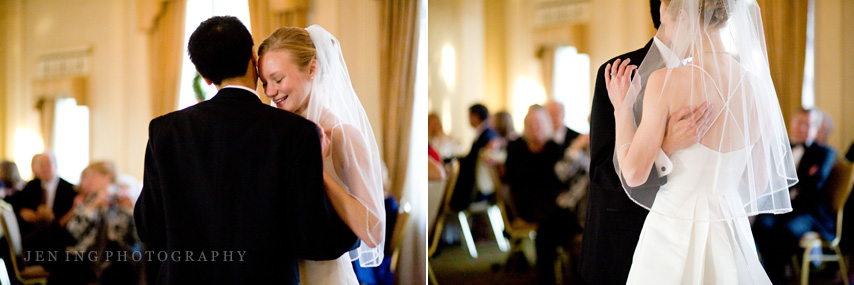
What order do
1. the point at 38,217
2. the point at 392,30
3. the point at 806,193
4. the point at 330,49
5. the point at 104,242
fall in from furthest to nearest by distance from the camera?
the point at 38,217 < the point at 104,242 < the point at 392,30 < the point at 806,193 < the point at 330,49

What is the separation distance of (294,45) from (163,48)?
9.25 feet

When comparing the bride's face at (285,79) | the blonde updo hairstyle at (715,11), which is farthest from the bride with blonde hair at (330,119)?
the blonde updo hairstyle at (715,11)

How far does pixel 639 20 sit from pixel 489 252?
1433mm

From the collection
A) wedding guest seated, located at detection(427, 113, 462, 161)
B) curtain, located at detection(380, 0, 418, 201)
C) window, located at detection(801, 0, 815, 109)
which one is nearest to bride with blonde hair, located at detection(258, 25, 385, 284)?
curtain, located at detection(380, 0, 418, 201)

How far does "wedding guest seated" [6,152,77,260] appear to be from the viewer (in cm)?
429

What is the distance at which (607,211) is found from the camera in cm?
228

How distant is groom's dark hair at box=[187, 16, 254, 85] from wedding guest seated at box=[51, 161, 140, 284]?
2840 mm

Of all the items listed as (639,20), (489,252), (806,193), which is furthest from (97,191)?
(806,193)

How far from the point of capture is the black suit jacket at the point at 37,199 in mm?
4355

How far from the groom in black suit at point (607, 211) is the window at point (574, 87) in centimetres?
79

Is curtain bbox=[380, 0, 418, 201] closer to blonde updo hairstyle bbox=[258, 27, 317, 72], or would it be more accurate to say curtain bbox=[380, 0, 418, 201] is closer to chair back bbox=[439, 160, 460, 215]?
chair back bbox=[439, 160, 460, 215]

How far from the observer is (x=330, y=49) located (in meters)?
2.13

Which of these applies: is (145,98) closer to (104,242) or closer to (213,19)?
(104,242)

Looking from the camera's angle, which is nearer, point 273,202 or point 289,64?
point 273,202
